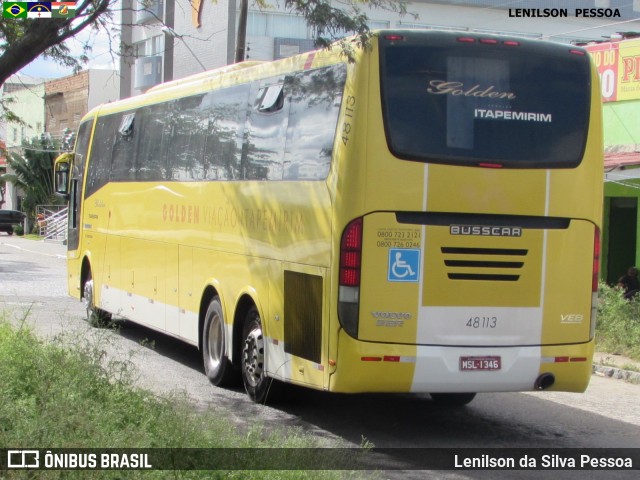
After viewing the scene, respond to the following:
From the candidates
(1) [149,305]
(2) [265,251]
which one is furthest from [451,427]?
(1) [149,305]

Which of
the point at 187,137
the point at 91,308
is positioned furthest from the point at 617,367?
the point at 91,308

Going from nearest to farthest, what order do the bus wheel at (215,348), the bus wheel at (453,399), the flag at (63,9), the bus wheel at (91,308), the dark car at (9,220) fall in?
the flag at (63,9) < the bus wheel at (453,399) < the bus wheel at (215,348) < the bus wheel at (91,308) < the dark car at (9,220)

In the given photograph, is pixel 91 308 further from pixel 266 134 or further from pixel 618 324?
pixel 618 324

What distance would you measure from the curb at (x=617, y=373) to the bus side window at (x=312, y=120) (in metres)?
6.18

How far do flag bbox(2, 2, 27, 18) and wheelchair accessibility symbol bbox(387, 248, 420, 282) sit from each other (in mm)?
4484

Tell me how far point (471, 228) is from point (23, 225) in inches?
2512

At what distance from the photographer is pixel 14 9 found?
10289 millimetres

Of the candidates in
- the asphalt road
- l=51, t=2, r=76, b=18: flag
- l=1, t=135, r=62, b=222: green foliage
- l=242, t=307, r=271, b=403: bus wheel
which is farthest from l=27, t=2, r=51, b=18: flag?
l=1, t=135, r=62, b=222: green foliage

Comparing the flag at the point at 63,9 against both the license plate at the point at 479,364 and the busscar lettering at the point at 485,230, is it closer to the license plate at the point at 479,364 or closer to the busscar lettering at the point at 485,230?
the busscar lettering at the point at 485,230

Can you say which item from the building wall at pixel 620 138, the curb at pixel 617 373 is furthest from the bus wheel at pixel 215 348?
the building wall at pixel 620 138

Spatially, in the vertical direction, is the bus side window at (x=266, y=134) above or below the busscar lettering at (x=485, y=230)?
above

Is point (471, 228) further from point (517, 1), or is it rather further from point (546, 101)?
point (517, 1)

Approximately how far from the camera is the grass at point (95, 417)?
6.62 m

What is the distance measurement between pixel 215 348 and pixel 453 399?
2864 mm
